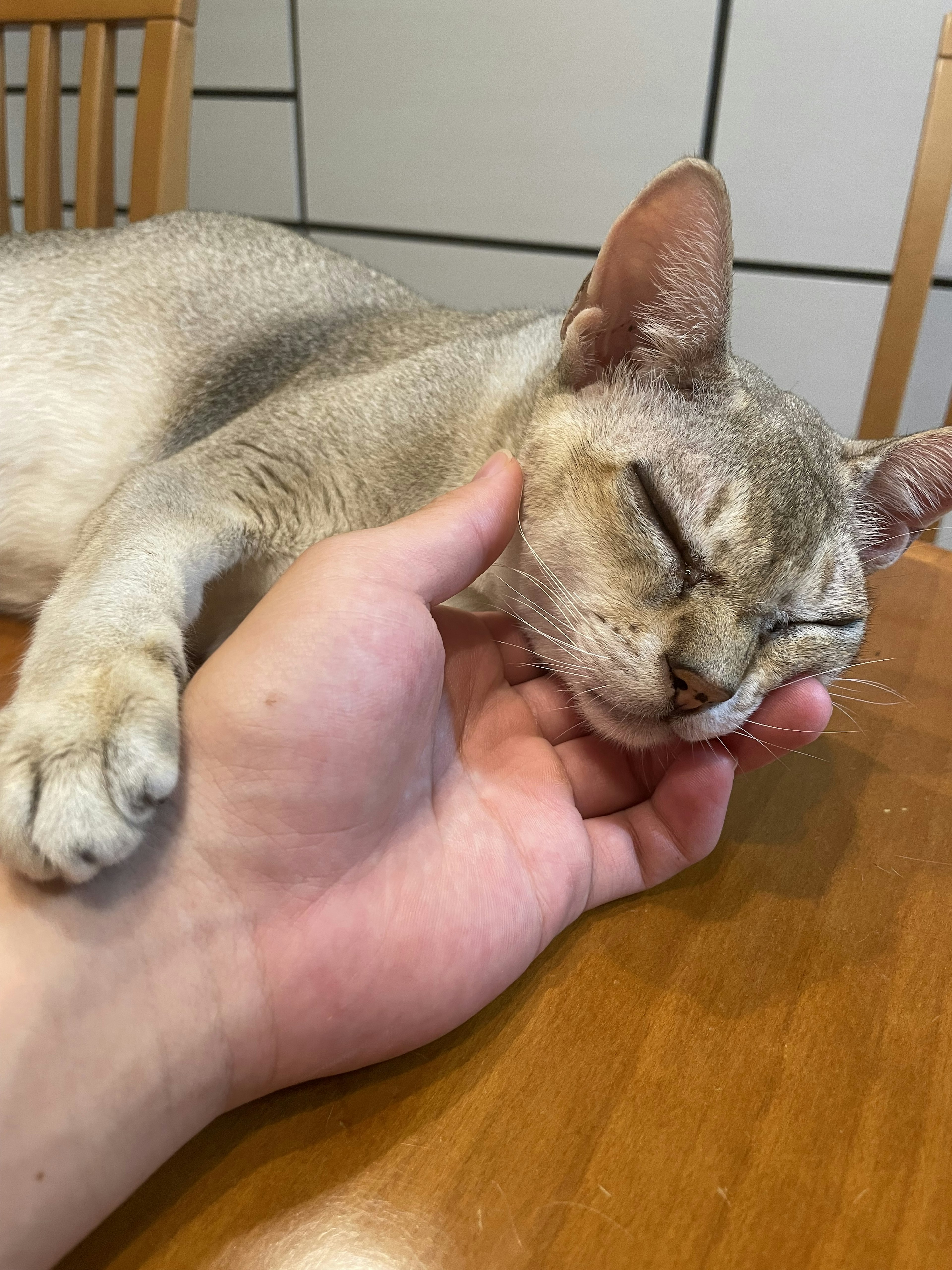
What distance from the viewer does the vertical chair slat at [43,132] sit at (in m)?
1.58

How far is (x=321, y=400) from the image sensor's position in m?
1.01

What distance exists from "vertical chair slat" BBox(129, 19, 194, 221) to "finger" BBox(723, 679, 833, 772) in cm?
143

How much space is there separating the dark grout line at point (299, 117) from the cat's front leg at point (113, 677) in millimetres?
2013

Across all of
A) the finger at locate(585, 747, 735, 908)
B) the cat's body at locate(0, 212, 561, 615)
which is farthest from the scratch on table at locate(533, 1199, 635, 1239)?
the cat's body at locate(0, 212, 561, 615)

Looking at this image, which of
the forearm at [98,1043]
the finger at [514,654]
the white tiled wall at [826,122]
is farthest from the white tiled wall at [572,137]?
the forearm at [98,1043]

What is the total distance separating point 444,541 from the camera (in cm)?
72

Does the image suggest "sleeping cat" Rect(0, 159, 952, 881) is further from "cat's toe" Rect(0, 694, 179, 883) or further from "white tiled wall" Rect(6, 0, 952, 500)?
"white tiled wall" Rect(6, 0, 952, 500)

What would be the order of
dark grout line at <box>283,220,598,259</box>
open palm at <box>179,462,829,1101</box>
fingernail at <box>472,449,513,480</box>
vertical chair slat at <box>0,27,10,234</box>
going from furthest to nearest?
1. dark grout line at <box>283,220,598,259</box>
2. vertical chair slat at <box>0,27,10,234</box>
3. fingernail at <box>472,449,513,480</box>
4. open palm at <box>179,462,829,1101</box>

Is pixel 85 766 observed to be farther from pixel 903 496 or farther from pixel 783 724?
pixel 903 496

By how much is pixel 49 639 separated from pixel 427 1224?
0.53 metres

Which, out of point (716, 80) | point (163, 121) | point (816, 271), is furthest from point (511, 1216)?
point (716, 80)

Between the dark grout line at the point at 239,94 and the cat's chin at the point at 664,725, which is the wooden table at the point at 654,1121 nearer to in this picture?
the cat's chin at the point at 664,725

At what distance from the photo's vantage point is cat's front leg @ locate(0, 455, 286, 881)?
52 centimetres

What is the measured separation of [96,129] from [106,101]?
54mm
